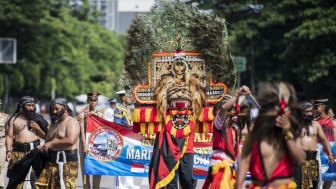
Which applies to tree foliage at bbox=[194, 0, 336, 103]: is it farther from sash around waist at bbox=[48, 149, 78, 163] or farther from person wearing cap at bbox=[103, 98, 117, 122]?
sash around waist at bbox=[48, 149, 78, 163]

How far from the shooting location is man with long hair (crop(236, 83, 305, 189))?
26.5ft

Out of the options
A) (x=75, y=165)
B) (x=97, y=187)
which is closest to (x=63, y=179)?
(x=75, y=165)

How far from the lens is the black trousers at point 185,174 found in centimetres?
1287

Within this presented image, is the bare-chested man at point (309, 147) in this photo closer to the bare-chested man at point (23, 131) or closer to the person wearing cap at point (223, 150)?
the person wearing cap at point (223, 150)

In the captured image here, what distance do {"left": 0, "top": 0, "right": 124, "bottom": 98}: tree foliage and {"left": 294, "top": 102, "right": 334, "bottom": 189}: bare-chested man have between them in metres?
38.2

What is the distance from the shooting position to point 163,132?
1312 centimetres

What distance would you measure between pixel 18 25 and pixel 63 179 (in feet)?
173

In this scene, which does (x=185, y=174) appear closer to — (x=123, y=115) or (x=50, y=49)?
(x=123, y=115)

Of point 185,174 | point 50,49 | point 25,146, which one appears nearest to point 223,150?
point 185,174


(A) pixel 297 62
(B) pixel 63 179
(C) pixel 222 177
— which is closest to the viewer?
(C) pixel 222 177

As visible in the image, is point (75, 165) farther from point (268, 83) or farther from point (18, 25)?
point (18, 25)

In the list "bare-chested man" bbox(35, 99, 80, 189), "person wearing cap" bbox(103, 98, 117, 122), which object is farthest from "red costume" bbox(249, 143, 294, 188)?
"person wearing cap" bbox(103, 98, 117, 122)

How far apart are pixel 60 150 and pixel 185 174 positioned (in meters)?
1.70

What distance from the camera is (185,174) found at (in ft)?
42.4
